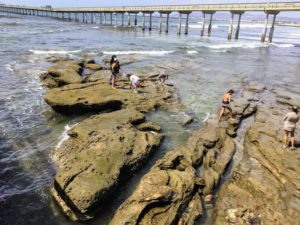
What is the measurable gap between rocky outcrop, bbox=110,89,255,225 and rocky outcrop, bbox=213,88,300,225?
1.66 ft

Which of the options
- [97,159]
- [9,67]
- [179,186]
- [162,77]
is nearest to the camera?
[179,186]

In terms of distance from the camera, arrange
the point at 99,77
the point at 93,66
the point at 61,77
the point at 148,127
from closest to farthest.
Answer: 1. the point at 148,127
2. the point at 61,77
3. the point at 99,77
4. the point at 93,66

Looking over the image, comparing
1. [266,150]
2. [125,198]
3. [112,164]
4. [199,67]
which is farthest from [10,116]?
[199,67]

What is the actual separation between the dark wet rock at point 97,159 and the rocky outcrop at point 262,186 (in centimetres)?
269

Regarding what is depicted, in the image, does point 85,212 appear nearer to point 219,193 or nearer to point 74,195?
point 74,195

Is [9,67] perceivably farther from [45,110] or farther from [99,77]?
[45,110]

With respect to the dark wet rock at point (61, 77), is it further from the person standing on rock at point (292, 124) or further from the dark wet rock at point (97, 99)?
the person standing on rock at point (292, 124)

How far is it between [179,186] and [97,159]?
92.7 inches

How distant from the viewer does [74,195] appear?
241 inches

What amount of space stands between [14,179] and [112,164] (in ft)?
9.39

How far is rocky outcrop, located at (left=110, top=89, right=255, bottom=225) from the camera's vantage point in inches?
232

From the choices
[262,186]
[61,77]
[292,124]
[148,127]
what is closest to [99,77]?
[61,77]

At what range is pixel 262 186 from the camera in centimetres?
720

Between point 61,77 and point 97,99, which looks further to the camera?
point 61,77
